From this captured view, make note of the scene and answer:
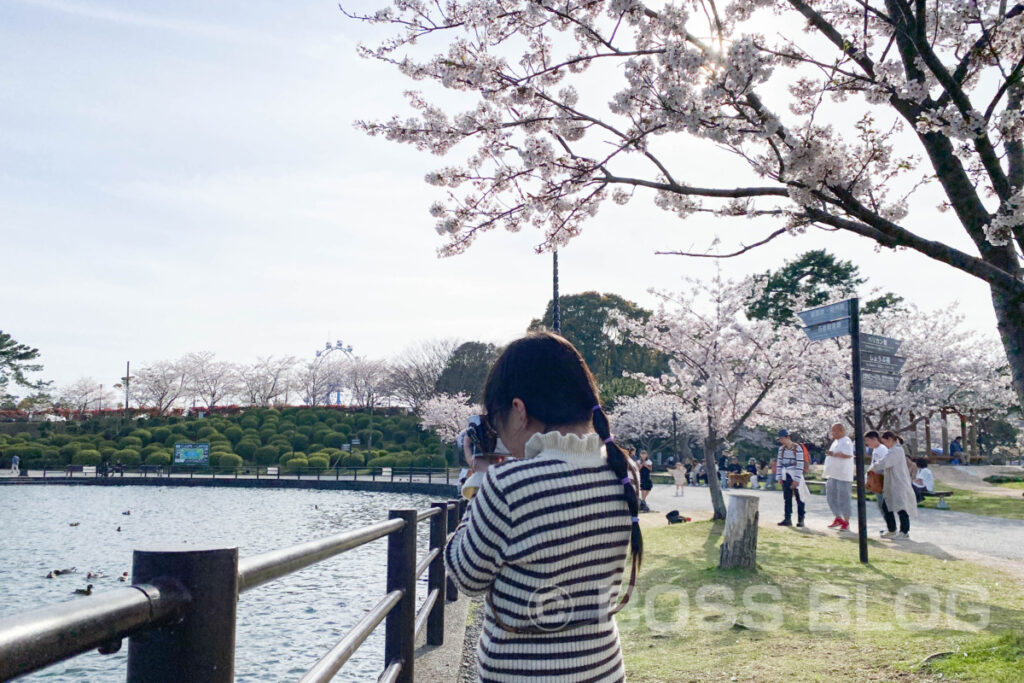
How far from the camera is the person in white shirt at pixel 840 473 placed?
10288mm

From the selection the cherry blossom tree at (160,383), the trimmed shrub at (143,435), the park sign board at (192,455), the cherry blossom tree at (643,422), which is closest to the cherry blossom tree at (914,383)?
the cherry blossom tree at (643,422)

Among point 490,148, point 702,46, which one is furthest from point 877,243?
point 490,148

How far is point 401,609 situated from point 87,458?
43.3 m

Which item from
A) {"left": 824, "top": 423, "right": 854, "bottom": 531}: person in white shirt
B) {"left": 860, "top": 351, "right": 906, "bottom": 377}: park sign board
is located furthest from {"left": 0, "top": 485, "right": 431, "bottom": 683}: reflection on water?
{"left": 824, "top": 423, "right": 854, "bottom": 531}: person in white shirt

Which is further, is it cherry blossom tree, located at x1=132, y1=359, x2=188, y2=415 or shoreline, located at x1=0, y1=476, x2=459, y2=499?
cherry blossom tree, located at x1=132, y1=359, x2=188, y2=415

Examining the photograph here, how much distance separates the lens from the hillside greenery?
129ft

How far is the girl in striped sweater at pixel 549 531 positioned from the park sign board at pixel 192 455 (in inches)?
1629

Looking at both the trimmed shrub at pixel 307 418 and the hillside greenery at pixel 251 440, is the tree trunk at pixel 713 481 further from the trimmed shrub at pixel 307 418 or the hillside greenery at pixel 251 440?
the trimmed shrub at pixel 307 418

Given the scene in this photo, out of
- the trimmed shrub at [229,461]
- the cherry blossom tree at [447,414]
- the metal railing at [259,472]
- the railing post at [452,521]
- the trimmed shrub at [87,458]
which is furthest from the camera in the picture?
the cherry blossom tree at [447,414]

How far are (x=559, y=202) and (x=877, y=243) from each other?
2.22 metres

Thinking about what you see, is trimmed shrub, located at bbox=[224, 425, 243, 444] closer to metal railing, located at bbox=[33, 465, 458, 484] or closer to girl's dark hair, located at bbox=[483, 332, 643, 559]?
metal railing, located at bbox=[33, 465, 458, 484]

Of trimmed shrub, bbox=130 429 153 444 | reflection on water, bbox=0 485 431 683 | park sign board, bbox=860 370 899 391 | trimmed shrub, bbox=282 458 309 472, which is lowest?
reflection on water, bbox=0 485 431 683

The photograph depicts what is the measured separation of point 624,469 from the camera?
1.72 m

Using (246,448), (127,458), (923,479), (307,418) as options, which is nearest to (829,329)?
(923,479)
